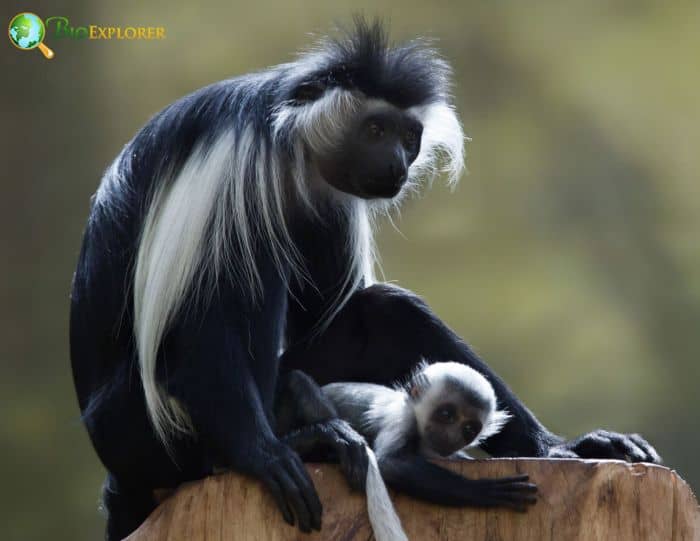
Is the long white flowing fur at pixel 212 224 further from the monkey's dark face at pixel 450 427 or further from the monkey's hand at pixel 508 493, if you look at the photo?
the monkey's hand at pixel 508 493

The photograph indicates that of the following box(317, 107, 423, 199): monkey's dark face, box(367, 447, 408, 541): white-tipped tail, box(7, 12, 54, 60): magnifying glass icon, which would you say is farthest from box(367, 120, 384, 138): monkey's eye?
box(7, 12, 54, 60): magnifying glass icon

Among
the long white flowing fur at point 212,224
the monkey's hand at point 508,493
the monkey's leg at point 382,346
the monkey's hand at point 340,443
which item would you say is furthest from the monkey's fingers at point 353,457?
the monkey's leg at point 382,346

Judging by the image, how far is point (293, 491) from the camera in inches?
88.7

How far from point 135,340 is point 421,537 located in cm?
79

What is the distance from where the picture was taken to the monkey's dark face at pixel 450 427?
2.60m

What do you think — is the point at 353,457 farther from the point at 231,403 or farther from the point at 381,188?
the point at 381,188

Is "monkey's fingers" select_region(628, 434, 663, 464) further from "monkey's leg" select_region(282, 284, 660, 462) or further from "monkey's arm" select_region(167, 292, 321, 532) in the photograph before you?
"monkey's arm" select_region(167, 292, 321, 532)

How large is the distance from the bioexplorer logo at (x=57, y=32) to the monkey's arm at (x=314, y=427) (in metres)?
3.42

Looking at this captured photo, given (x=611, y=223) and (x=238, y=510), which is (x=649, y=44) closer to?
(x=611, y=223)

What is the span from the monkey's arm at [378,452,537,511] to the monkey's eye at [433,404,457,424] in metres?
0.29

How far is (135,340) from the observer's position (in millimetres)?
2592

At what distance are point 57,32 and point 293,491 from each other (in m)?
4.12

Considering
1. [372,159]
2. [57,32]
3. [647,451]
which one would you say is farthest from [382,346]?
[57,32]

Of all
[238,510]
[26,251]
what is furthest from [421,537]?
[26,251]
